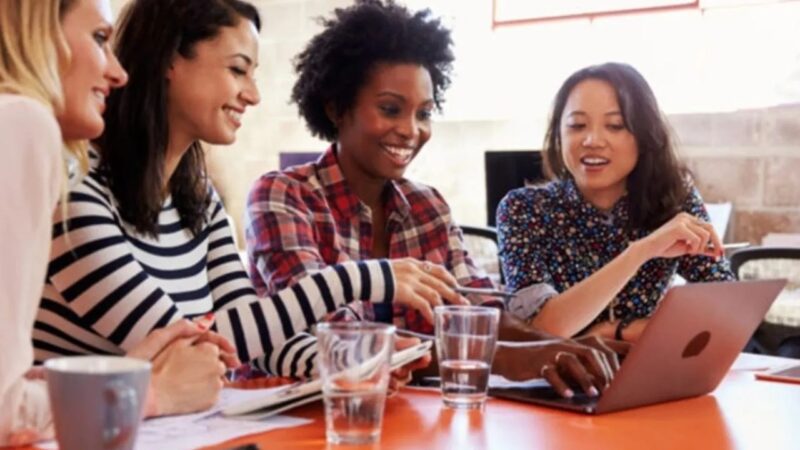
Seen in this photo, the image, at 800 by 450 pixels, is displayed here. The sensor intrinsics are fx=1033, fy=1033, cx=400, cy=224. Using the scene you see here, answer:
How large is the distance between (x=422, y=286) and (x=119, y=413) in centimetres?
65

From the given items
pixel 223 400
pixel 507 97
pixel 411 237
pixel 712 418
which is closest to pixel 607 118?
pixel 411 237

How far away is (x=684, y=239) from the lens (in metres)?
1.71

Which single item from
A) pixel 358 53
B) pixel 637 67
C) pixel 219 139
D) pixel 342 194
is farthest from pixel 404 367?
pixel 637 67

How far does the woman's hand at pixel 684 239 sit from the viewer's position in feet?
5.57

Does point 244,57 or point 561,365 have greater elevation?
point 244,57

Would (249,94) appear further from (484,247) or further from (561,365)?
(484,247)

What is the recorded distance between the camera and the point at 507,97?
3.88 m

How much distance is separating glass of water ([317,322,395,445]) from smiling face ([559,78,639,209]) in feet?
3.75

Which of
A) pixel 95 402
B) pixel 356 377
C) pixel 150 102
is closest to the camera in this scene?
pixel 95 402

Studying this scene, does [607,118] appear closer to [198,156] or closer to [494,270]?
[198,156]

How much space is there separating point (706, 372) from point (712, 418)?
128mm

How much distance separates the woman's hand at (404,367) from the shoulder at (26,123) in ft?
1.69

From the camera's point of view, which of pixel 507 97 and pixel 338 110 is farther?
pixel 507 97

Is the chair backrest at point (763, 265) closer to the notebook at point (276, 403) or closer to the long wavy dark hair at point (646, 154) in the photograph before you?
the long wavy dark hair at point (646, 154)
